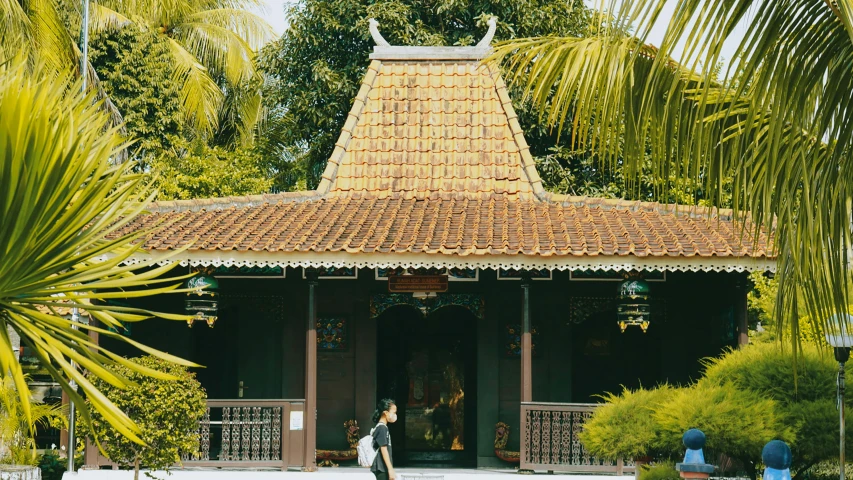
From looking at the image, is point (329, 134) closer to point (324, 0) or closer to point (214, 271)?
point (324, 0)

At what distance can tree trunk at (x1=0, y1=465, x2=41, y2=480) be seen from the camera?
12641mm

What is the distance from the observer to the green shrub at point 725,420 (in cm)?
894

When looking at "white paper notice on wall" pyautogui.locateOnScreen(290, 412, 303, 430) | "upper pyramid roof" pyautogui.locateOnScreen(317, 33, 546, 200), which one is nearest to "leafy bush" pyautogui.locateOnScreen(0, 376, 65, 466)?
"white paper notice on wall" pyautogui.locateOnScreen(290, 412, 303, 430)

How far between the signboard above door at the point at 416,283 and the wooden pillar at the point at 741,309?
351 cm

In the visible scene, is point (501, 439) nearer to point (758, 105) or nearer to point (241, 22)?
point (758, 105)

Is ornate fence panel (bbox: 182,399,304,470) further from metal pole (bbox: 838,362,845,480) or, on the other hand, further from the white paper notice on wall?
metal pole (bbox: 838,362,845,480)

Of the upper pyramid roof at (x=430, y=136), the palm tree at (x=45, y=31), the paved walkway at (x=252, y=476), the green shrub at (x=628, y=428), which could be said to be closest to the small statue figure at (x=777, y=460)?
the green shrub at (x=628, y=428)

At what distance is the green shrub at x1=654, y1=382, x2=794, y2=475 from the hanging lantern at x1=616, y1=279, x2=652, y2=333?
11.0ft

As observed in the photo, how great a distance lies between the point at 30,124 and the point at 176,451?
25.1ft

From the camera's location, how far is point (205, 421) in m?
12.5

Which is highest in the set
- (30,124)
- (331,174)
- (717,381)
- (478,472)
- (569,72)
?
(331,174)

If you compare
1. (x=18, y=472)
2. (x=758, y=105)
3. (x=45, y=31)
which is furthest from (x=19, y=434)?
(x=758, y=105)

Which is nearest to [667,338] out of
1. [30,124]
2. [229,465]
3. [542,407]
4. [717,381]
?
[542,407]

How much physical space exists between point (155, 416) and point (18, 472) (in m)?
2.74
